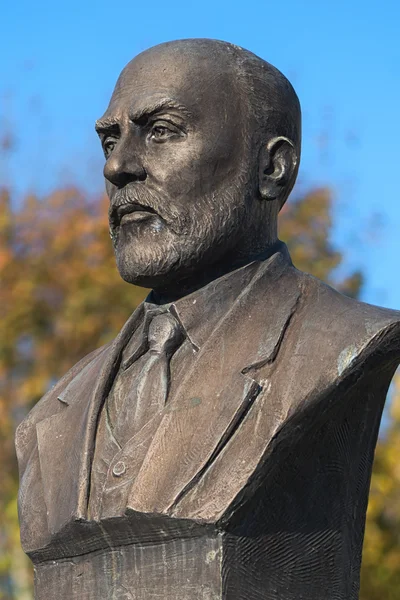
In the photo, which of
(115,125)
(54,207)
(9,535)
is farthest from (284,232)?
(115,125)

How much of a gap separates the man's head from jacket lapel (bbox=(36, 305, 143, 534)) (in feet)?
1.07

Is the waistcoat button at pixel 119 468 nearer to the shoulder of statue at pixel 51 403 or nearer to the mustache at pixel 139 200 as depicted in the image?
the shoulder of statue at pixel 51 403

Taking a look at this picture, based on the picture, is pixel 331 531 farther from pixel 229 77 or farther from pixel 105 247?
pixel 105 247

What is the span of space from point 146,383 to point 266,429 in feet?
1.88

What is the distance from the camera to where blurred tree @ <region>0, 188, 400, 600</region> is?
15242 mm

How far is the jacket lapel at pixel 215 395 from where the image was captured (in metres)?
4.00

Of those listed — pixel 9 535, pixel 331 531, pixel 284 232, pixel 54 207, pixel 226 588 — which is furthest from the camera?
pixel 54 207

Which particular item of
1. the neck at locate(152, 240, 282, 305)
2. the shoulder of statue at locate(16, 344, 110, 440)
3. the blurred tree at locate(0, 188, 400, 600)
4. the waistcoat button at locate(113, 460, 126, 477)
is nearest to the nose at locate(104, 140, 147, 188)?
the neck at locate(152, 240, 282, 305)

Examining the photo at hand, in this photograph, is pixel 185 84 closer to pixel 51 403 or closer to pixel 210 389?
pixel 210 389

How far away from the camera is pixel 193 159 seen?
434 cm

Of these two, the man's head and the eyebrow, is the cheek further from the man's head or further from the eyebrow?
the eyebrow

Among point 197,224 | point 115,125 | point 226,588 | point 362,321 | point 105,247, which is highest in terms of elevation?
point 105,247

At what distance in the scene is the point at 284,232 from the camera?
15867mm

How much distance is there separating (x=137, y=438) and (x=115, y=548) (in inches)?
14.7
